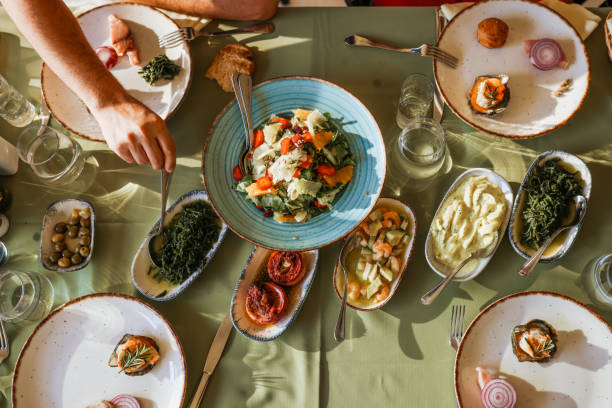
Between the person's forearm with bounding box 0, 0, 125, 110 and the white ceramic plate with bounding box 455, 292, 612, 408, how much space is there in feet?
5.51

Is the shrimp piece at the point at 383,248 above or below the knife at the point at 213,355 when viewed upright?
above

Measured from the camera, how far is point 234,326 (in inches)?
63.9

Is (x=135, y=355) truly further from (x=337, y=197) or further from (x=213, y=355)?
(x=337, y=197)

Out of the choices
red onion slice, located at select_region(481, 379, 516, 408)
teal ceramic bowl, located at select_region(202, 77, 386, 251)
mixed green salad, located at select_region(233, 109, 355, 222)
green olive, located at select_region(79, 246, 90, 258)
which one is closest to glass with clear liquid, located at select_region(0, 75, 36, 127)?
green olive, located at select_region(79, 246, 90, 258)

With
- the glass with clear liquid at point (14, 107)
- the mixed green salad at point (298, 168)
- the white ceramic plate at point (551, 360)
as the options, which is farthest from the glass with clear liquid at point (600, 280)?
the glass with clear liquid at point (14, 107)

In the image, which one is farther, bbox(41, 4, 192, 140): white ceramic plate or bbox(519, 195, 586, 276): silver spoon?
bbox(41, 4, 192, 140): white ceramic plate

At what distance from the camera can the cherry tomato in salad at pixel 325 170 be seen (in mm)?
1602

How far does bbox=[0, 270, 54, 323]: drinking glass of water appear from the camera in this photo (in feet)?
5.49

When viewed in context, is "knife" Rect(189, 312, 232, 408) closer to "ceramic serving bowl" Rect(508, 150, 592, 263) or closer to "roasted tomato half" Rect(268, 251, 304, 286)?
"roasted tomato half" Rect(268, 251, 304, 286)

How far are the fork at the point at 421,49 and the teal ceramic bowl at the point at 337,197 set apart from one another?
14.9 inches

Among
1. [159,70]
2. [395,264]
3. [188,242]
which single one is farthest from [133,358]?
[159,70]

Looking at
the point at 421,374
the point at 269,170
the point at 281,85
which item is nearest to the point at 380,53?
the point at 281,85

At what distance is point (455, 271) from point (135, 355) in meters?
1.25

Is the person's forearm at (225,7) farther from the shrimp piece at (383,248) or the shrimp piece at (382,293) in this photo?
the shrimp piece at (382,293)
